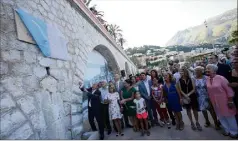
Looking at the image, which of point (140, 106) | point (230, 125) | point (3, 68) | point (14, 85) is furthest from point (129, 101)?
point (3, 68)

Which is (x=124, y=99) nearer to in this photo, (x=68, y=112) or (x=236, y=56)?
(x=68, y=112)

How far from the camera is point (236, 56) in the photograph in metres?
3.47

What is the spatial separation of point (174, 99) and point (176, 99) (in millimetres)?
49

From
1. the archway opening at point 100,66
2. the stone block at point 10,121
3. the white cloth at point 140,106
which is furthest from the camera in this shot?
the archway opening at point 100,66

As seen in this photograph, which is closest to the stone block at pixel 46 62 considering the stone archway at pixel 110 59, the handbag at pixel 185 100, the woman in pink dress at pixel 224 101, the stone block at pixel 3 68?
the stone block at pixel 3 68

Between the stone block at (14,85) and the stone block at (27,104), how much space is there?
0.11 metres

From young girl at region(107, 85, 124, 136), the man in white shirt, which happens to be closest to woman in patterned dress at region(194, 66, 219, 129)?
young girl at region(107, 85, 124, 136)

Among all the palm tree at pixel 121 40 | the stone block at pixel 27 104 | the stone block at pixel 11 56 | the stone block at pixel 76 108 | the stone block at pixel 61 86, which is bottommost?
the stone block at pixel 76 108

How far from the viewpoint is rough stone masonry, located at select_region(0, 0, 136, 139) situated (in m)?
2.66

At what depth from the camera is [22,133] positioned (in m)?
2.72

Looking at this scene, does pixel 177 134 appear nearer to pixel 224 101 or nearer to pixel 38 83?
pixel 224 101

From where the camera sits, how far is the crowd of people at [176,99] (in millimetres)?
3617

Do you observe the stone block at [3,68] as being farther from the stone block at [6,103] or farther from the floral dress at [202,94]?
the floral dress at [202,94]

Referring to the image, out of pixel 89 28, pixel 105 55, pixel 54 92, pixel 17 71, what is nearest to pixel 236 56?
pixel 54 92
